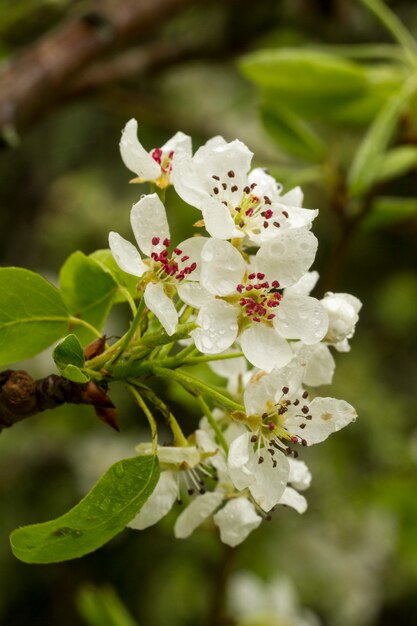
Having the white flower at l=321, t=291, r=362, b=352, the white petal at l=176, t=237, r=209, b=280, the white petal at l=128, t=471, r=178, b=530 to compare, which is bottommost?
the white petal at l=128, t=471, r=178, b=530

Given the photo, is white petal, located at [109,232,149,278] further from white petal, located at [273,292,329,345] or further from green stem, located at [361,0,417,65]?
green stem, located at [361,0,417,65]

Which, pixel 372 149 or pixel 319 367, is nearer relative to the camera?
pixel 319 367

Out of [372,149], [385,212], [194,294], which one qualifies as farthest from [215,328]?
[385,212]

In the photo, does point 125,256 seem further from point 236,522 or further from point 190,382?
point 236,522

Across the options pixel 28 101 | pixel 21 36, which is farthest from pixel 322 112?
pixel 21 36

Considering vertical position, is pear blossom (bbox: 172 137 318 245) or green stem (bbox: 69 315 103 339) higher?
pear blossom (bbox: 172 137 318 245)

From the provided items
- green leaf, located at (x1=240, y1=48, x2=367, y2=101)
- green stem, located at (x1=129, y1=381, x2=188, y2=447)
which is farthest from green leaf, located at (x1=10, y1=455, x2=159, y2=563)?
green leaf, located at (x1=240, y1=48, x2=367, y2=101)

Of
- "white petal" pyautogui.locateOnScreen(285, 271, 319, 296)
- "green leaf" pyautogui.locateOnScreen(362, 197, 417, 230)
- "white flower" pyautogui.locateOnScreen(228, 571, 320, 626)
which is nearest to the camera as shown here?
"white petal" pyautogui.locateOnScreen(285, 271, 319, 296)
